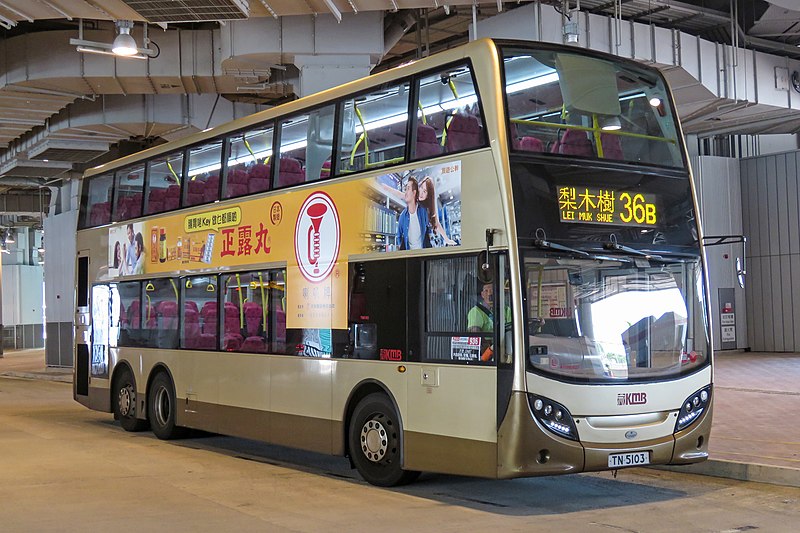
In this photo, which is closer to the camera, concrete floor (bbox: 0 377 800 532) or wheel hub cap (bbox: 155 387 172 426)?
concrete floor (bbox: 0 377 800 532)

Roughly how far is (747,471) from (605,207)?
334cm

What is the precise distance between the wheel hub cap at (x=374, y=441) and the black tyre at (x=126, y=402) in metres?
6.50

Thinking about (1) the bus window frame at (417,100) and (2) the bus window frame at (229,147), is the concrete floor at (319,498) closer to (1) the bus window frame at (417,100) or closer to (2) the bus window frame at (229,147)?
(1) the bus window frame at (417,100)

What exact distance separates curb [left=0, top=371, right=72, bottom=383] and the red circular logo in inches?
764

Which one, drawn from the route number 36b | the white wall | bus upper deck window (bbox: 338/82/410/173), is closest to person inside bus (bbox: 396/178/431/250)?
Answer: bus upper deck window (bbox: 338/82/410/173)

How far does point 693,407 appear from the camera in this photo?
929 centimetres

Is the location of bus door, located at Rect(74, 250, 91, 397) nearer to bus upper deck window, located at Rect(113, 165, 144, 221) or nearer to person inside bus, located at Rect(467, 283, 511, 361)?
bus upper deck window, located at Rect(113, 165, 144, 221)

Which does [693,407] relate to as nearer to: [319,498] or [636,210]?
[636,210]

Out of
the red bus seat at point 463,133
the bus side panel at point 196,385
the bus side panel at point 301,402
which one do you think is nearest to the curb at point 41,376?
the bus side panel at point 196,385

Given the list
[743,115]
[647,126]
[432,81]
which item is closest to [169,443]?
[432,81]

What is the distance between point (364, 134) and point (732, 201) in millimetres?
21306

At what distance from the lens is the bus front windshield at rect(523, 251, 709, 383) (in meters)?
8.61

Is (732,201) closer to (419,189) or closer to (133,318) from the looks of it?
(133,318)

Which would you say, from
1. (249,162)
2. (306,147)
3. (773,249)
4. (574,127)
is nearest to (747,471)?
(574,127)
